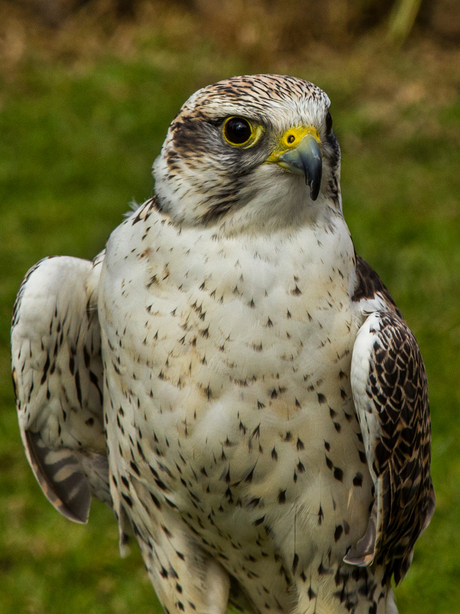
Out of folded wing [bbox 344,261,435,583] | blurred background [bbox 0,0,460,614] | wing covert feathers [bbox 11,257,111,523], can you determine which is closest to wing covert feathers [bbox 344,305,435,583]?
folded wing [bbox 344,261,435,583]

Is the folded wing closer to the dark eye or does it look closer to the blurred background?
Answer: the dark eye

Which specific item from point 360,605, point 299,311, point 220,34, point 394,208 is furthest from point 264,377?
point 220,34

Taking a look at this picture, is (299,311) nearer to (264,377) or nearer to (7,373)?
(264,377)

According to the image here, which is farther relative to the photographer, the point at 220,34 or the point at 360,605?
the point at 220,34

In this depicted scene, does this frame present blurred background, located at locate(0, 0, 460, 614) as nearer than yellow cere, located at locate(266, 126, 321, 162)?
No

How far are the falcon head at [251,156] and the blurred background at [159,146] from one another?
2404 mm

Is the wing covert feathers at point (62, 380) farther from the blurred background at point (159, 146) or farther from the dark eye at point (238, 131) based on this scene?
A: the blurred background at point (159, 146)

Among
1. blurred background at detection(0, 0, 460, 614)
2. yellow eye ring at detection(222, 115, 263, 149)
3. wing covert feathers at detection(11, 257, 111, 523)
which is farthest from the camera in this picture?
blurred background at detection(0, 0, 460, 614)

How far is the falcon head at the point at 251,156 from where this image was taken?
2.44 m

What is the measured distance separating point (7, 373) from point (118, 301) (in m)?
3.14

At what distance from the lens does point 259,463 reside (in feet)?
8.67

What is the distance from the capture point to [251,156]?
2.49 metres

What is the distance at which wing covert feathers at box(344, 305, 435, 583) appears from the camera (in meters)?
2.54

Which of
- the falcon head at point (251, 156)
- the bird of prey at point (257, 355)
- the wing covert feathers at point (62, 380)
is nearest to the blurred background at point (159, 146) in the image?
the wing covert feathers at point (62, 380)
